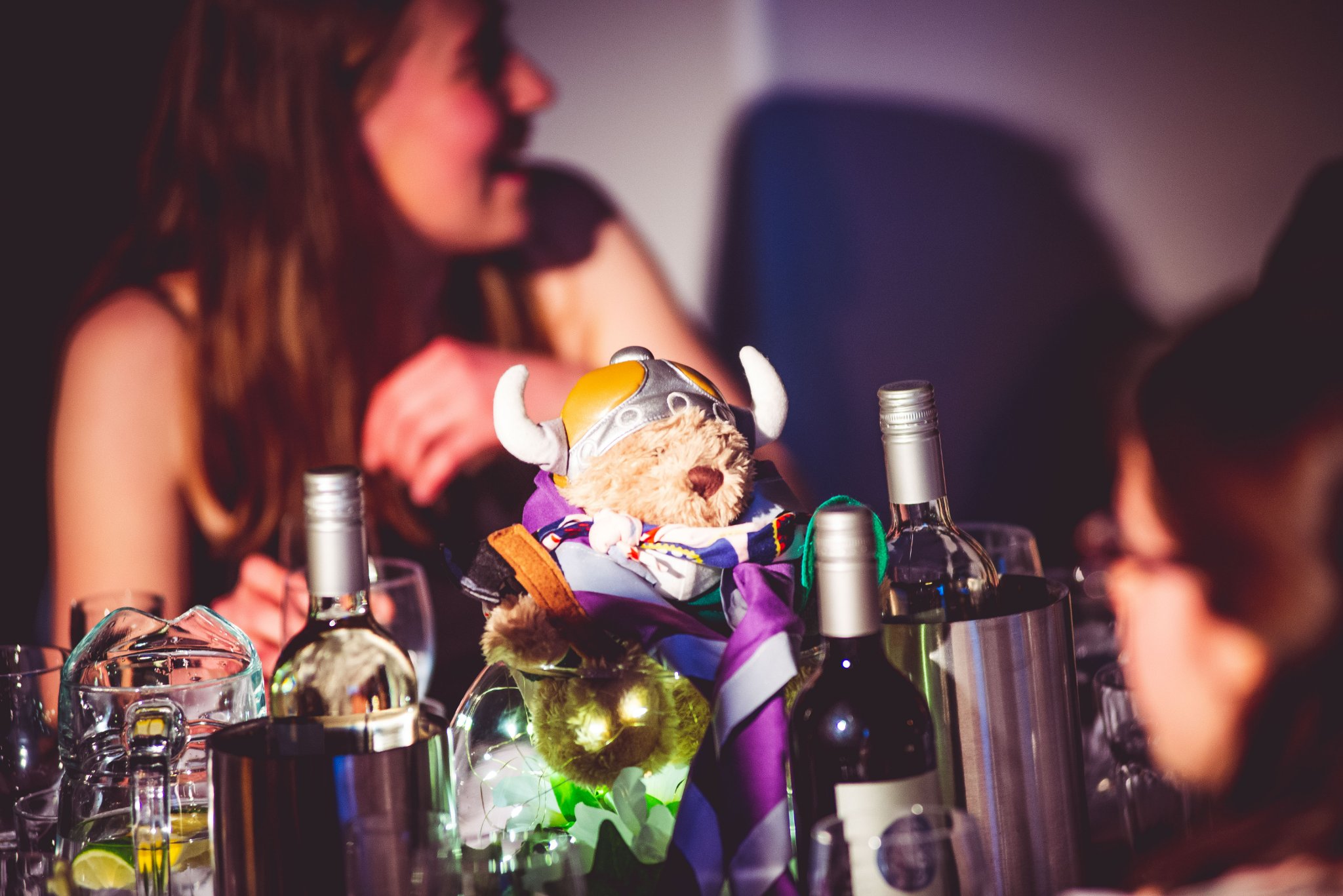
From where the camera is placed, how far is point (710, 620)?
67 centimetres

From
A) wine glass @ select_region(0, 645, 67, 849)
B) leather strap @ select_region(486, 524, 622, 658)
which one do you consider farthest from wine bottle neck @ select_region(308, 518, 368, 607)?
wine glass @ select_region(0, 645, 67, 849)

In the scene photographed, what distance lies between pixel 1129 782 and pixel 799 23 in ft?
5.60

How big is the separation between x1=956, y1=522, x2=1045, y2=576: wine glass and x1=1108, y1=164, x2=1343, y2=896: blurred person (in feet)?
1.15

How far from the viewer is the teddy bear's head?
2.18 ft

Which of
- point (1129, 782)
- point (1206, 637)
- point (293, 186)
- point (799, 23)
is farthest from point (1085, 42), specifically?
point (1206, 637)

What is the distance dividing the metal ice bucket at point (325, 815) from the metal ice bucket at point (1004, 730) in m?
0.28

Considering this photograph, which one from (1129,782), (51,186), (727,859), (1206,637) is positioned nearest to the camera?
(1206,637)

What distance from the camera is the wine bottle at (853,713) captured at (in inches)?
21.7

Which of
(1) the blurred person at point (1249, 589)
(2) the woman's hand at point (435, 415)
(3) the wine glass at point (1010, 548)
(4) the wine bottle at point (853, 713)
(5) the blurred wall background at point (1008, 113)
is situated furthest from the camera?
(5) the blurred wall background at point (1008, 113)

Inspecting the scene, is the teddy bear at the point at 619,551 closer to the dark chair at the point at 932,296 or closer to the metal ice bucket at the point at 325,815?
the metal ice bucket at the point at 325,815

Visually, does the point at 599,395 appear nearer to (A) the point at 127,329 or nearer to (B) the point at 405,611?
(B) the point at 405,611

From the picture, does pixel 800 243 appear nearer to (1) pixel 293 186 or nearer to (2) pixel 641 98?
(2) pixel 641 98

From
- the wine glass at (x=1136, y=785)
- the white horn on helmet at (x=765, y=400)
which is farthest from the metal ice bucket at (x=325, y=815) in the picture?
the wine glass at (x=1136, y=785)

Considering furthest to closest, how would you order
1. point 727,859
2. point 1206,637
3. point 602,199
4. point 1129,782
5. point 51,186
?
point 602,199
point 51,186
point 1129,782
point 727,859
point 1206,637
